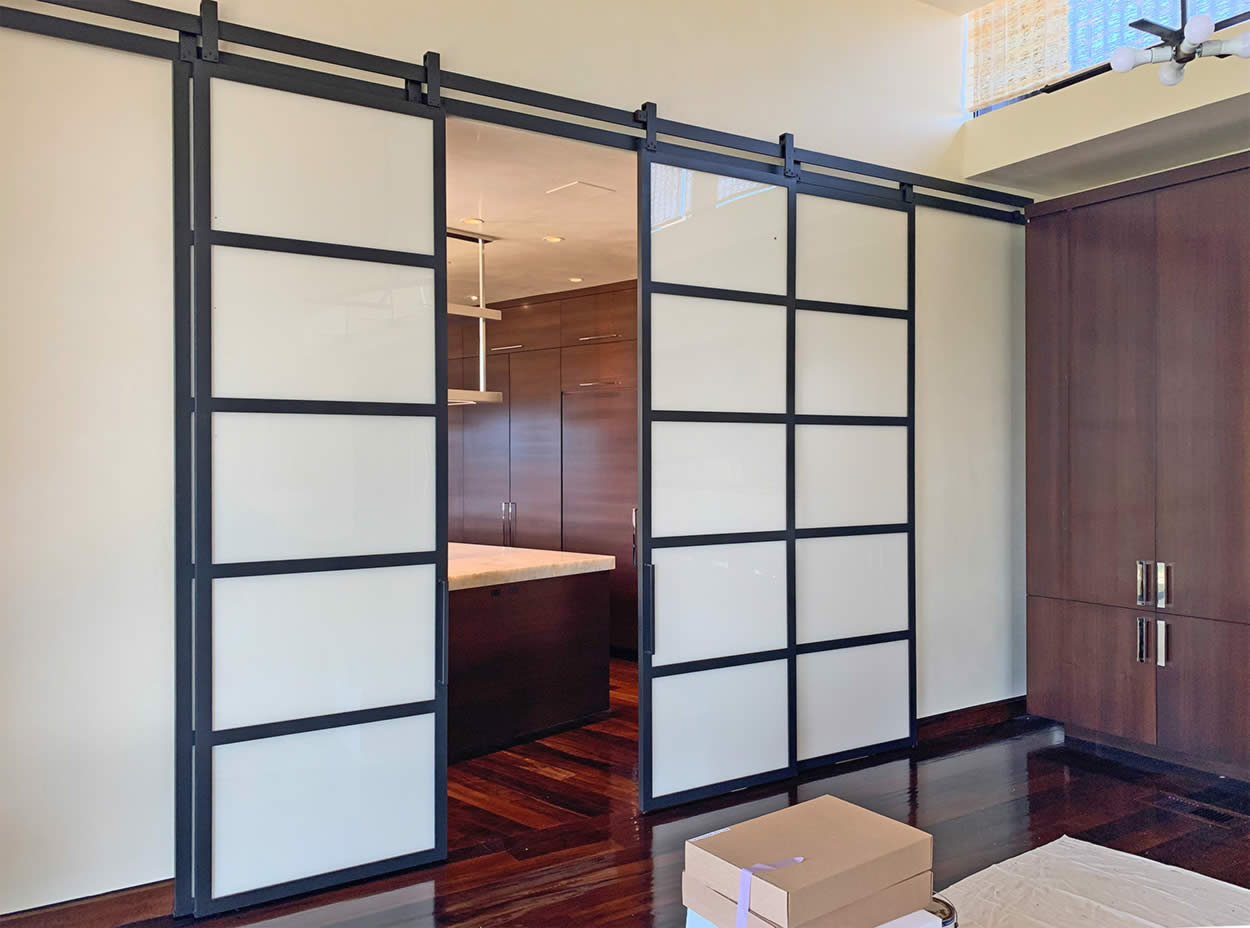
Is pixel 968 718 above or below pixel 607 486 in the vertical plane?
below

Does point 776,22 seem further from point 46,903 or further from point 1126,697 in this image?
point 46,903

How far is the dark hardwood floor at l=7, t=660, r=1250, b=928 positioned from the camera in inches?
114

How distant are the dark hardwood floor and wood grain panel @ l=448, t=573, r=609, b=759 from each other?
14cm

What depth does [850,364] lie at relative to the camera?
430cm

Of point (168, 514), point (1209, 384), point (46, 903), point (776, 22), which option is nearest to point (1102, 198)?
point (1209, 384)

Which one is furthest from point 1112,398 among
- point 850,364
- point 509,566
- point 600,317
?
point 600,317

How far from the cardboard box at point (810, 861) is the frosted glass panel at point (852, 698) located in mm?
2399

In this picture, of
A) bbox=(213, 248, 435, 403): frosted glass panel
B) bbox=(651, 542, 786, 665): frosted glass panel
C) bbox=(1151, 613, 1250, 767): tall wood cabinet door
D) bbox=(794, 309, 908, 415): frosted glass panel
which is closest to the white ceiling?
bbox=(213, 248, 435, 403): frosted glass panel

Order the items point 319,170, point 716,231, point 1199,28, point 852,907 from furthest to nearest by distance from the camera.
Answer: point 716,231 < point 319,170 < point 1199,28 < point 852,907

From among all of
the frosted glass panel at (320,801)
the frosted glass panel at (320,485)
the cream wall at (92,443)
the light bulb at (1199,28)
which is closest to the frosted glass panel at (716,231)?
the cream wall at (92,443)

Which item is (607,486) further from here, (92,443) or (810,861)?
(810,861)

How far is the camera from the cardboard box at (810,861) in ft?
5.02

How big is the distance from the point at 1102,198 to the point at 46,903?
192 inches

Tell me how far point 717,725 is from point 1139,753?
6.73 ft
